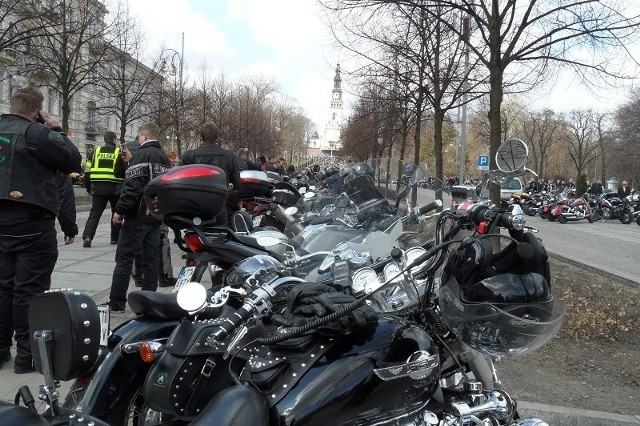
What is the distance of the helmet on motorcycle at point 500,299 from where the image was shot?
2.27m

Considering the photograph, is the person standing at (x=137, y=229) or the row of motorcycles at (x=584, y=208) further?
the row of motorcycles at (x=584, y=208)

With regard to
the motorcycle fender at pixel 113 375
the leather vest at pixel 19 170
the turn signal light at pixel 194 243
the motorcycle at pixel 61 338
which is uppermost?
the leather vest at pixel 19 170

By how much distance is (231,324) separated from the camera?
7.13 ft

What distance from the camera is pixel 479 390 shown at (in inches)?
98.4

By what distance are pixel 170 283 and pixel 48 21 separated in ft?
39.2

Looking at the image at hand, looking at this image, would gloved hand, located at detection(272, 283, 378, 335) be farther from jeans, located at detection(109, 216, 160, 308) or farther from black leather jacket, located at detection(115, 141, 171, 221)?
jeans, located at detection(109, 216, 160, 308)

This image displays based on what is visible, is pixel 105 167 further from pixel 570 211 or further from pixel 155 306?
pixel 570 211

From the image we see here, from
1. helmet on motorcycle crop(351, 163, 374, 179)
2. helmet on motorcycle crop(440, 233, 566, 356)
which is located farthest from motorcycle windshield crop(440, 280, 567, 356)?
helmet on motorcycle crop(351, 163, 374, 179)

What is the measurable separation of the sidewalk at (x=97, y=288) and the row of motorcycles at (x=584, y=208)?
1786 centimetres

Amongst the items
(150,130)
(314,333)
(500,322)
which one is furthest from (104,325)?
(150,130)

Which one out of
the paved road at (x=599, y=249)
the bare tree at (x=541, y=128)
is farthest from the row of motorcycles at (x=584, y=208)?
the bare tree at (x=541, y=128)

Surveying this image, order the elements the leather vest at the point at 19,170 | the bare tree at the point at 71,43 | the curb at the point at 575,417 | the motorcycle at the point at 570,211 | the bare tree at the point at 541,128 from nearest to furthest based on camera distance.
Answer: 1. the curb at the point at 575,417
2. the leather vest at the point at 19,170
3. the bare tree at the point at 71,43
4. the motorcycle at the point at 570,211
5. the bare tree at the point at 541,128

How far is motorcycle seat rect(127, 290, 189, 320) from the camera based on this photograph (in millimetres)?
2680

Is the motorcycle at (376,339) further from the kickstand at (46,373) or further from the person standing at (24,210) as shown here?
the person standing at (24,210)
